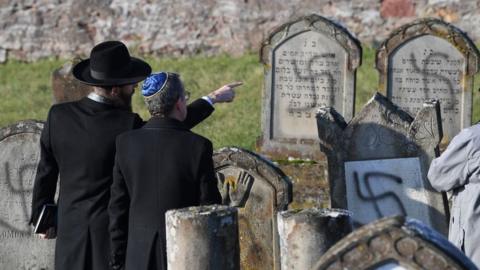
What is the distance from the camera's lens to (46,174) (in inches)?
247

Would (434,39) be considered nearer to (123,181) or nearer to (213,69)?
(213,69)

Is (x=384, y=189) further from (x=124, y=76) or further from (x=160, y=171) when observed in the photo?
(x=160, y=171)

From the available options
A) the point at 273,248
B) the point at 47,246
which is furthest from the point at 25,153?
the point at 273,248

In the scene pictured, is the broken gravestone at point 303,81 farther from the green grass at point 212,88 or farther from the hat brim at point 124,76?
the hat brim at point 124,76

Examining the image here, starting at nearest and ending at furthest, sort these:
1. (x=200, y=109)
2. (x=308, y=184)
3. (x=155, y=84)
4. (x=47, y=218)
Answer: (x=155, y=84)
(x=47, y=218)
(x=200, y=109)
(x=308, y=184)

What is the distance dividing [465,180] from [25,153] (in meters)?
3.28

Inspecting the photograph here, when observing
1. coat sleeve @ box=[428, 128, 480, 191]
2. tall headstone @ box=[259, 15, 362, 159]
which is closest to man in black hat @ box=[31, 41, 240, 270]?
coat sleeve @ box=[428, 128, 480, 191]

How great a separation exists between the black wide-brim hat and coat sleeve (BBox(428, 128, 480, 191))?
1505mm

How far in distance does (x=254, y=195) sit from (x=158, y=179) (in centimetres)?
232

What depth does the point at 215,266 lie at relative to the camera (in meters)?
5.27

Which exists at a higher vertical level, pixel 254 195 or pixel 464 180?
pixel 464 180

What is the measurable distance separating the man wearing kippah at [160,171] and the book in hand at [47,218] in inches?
26.1

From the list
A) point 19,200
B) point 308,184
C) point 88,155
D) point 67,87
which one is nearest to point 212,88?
point 67,87

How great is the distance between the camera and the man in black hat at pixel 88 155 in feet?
19.9
